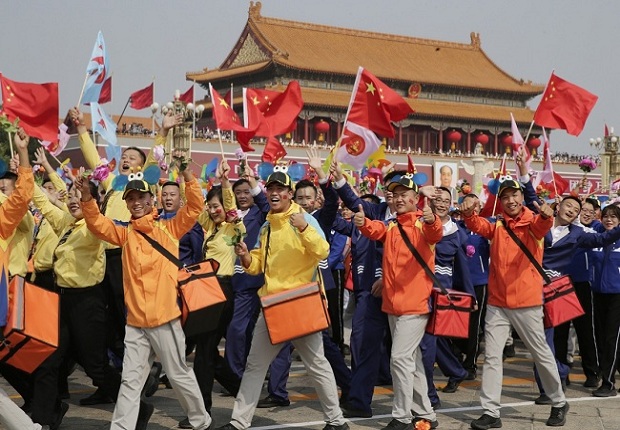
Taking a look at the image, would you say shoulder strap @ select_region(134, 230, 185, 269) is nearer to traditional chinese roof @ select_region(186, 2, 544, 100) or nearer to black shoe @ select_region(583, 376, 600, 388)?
black shoe @ select_region(583, 376, 600, 388)

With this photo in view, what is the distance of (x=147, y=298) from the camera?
253 inches

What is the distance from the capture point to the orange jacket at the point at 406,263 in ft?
23.1

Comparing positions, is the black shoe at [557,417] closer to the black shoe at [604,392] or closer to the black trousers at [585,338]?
the black shoe at [604,392]

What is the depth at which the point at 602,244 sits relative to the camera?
8.59 meters

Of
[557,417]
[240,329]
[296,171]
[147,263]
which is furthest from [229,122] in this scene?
[557,417]

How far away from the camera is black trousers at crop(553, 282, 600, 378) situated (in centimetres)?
918

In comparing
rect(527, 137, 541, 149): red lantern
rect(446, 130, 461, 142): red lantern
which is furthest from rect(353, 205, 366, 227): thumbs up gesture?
rect(527, 137, 541, 149): red lantern

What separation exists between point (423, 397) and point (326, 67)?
4401 cm

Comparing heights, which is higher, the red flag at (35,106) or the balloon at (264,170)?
the red flag at (35,106)

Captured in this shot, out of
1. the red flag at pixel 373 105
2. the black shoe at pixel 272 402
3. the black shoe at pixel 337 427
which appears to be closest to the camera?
the black shoe at pixel 337 427

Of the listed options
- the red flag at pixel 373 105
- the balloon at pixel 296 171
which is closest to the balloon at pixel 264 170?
the balloon at pixel 296 171

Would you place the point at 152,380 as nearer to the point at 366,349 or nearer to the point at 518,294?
the point at 366,349

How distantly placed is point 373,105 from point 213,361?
3.33 metres

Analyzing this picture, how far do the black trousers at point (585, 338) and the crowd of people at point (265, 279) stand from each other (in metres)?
0.04
